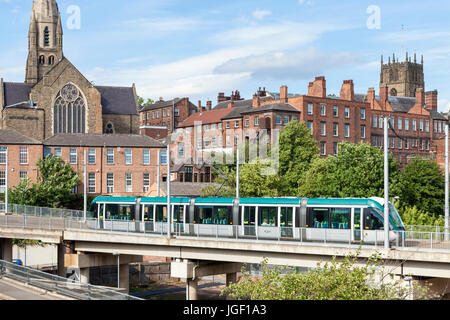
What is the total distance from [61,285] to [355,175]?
43.5 metres

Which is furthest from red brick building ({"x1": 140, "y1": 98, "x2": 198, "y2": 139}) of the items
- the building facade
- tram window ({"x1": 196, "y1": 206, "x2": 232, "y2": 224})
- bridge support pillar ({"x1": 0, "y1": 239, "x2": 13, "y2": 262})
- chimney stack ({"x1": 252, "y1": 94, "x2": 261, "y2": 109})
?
tram window ({"x1": 196, "y1": 206, "x2": 232, "y2": 224})

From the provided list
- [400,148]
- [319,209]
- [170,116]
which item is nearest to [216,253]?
[319,209]

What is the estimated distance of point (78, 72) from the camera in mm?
107438

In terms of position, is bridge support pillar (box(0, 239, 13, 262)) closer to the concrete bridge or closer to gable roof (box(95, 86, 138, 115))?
the concrete bridge

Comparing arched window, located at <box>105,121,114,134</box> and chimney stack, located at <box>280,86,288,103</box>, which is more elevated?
chimney stack, located at <box>280,86,288,103</box>

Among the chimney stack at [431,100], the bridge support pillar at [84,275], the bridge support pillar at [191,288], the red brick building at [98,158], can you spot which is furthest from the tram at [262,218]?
the chimney stack at [431,100]

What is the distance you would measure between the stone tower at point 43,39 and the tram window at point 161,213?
9185cm

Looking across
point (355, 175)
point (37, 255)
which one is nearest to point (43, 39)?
point (37, 255)

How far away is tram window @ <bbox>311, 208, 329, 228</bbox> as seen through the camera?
3847 cm

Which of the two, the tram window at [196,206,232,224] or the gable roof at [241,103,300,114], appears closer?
the tram window at [196,206,232,224]

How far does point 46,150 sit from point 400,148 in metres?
58.7

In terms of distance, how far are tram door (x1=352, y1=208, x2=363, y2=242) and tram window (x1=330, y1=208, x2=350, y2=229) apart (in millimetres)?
417

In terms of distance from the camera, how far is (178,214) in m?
45.9
